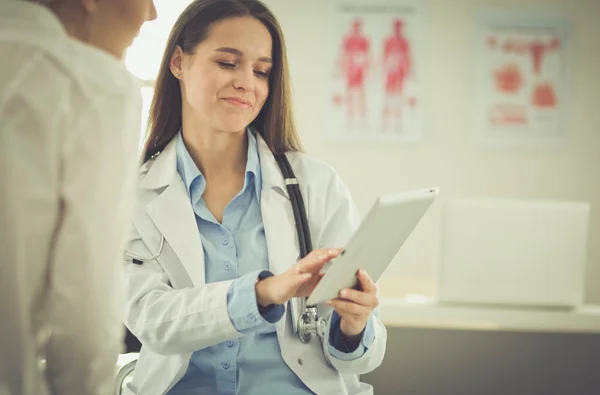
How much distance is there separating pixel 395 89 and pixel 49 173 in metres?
3.14

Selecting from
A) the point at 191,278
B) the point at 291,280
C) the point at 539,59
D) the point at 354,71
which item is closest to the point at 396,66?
the point at 354,71

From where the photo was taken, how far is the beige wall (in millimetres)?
3623

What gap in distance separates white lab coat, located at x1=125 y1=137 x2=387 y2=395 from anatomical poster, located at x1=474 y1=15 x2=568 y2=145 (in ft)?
7.88

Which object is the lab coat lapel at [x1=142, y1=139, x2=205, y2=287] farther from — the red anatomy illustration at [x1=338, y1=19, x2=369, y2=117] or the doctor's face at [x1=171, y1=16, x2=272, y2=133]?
the red anatomy illustration at [x1=338, y1=19, x2=369, y2=117]

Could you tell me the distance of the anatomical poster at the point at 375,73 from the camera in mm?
3635

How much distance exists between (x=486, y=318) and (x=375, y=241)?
1.02 m

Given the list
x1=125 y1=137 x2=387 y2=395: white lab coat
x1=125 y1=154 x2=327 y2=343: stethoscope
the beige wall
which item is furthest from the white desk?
the beige wall

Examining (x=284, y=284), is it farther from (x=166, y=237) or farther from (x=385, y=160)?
(x=385, y=160)

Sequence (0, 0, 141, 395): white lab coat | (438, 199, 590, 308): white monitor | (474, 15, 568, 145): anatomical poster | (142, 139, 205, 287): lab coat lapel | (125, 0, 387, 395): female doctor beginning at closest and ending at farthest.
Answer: (0, 0, 141, 395): white lab coat
(125, 0, 387, 395): female doctor
(142, 139, 205, 287): lab coat lapel
(438, 199, 590, 308): white monitor
(474, 15, 568, 145): anatomical poster

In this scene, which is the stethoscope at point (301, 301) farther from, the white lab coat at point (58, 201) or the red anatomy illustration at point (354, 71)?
the red anatomy illustration at point (354, 71)

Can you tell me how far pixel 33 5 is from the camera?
76 centimetres

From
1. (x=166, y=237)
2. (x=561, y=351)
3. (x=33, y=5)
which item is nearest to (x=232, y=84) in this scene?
(x=166, y=237)

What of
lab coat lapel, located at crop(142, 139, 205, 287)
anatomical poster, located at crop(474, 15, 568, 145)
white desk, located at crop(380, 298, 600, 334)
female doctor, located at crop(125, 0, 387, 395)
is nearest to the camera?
female doctor, located at crop(125, 0, 387, 395)

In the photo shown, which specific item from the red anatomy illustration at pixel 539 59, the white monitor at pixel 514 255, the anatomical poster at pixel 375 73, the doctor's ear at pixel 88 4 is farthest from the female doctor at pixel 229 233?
the red anatomy illustration at pixel 539 59
